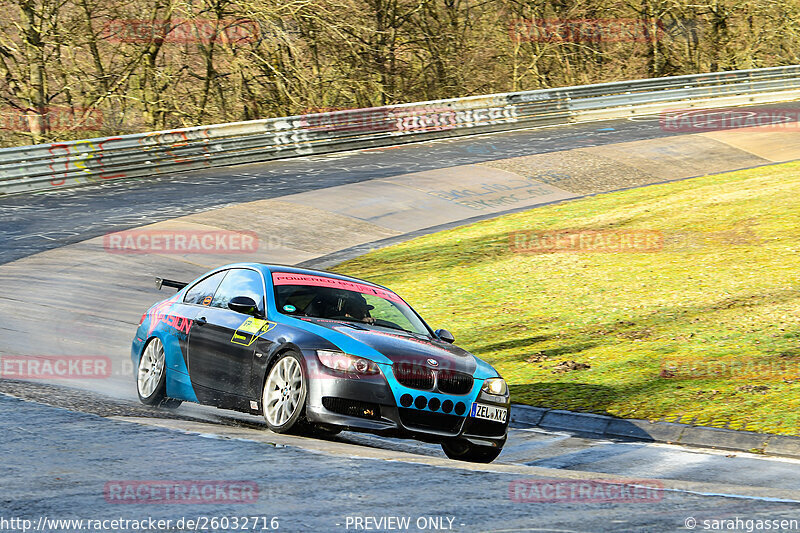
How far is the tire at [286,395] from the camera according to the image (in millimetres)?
7547

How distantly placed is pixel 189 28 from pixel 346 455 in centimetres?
2795

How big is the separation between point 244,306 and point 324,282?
88 centimetres

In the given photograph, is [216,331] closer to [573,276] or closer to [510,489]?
[510,489]

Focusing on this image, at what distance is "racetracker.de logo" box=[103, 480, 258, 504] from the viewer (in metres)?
5.45

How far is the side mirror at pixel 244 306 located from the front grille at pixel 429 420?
1.76m

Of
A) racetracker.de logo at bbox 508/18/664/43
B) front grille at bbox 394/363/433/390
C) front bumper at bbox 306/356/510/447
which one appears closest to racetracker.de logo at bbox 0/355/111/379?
front bumper at bbox 306/356/510/447

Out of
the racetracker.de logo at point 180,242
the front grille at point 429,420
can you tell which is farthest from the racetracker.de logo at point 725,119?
the front grille at point 429,420

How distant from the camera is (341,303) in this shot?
8.72 m

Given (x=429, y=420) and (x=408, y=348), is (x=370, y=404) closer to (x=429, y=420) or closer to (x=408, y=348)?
(x=429, y=420)

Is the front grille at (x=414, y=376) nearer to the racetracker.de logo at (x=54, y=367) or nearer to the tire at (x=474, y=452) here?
the tire at (x=474, y=452)

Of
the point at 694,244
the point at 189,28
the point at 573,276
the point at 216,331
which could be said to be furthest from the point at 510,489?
the point at 189,28

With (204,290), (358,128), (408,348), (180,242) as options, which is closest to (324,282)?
(204,290)

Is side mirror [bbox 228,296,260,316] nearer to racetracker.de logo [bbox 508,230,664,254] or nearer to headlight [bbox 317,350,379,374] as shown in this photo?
headlight [bbox 317,350,379,374]

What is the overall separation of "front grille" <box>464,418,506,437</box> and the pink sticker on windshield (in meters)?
1.82
